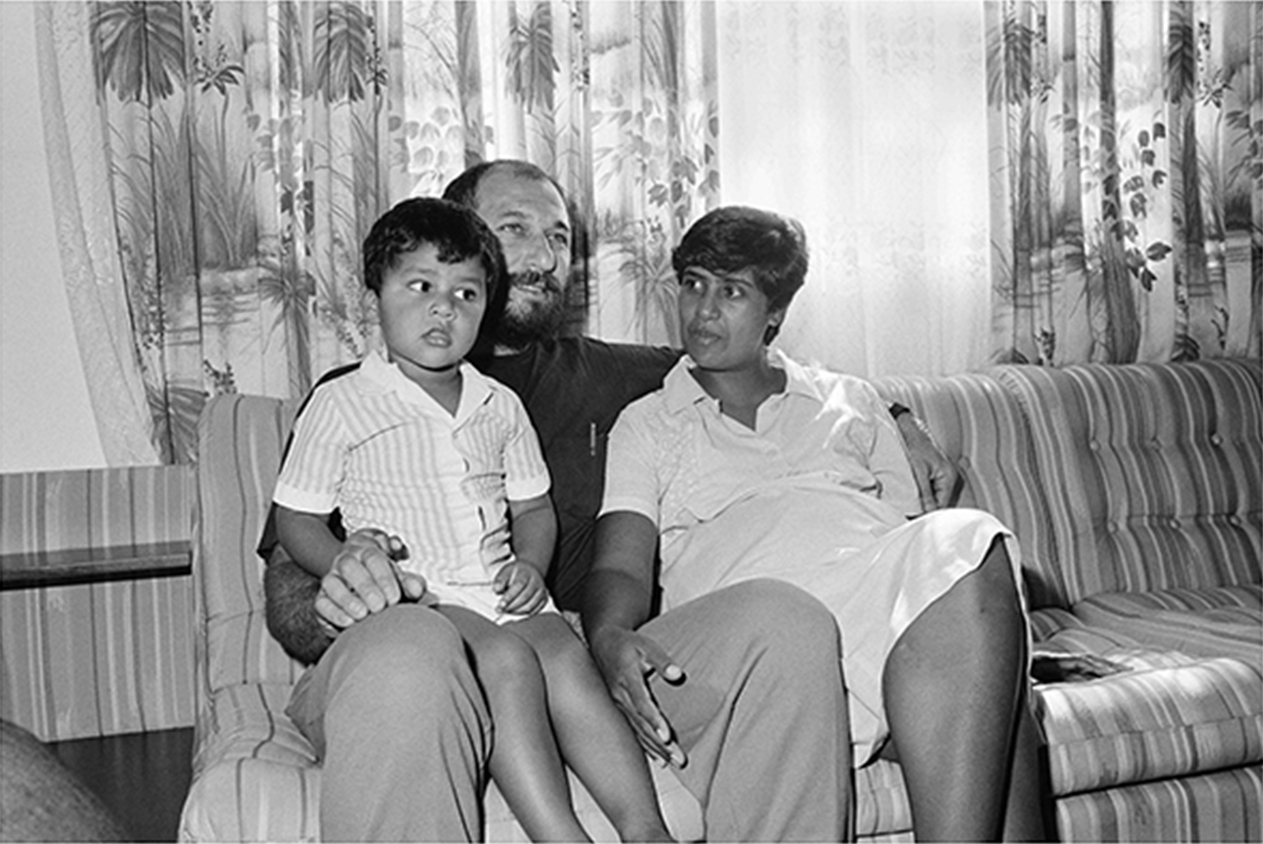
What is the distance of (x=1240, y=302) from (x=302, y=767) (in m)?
2.54

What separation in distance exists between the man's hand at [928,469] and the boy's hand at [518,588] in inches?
27.5

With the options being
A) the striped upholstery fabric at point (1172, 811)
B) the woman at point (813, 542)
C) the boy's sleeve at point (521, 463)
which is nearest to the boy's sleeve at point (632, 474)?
the woman at point (813, 542)

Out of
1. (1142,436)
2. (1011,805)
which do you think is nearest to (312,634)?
(1011,805)

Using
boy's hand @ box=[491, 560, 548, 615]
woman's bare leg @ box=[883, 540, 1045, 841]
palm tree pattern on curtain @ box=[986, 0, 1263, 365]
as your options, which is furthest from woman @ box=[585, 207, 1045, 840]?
palm tree pattern on curtain @ box=[986, 0, 1263, 365]

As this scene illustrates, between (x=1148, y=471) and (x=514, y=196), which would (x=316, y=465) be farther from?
(x=1148, y=471)

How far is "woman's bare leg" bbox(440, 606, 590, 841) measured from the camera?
1691 mm

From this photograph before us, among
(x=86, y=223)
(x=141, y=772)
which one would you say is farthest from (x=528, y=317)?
(x=141, y=772)

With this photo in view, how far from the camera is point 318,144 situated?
2.77m

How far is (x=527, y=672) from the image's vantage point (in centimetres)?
177

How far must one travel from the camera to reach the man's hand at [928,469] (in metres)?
2.36

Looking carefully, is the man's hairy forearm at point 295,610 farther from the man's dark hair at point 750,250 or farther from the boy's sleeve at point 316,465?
the man's dark hair at point 750,250

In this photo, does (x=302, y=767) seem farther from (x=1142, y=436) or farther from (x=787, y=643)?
(x=1142, y=436)

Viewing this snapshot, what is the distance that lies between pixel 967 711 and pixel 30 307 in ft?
6.23

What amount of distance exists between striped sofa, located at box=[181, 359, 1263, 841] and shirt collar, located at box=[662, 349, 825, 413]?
1.52 ft
